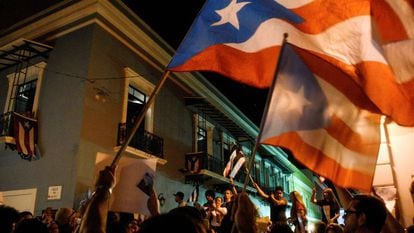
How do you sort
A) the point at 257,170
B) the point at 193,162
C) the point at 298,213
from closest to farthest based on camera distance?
the point at 298,213
the point at 193,162
the point at 257,170

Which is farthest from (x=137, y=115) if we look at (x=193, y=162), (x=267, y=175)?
(x=267, y=175)

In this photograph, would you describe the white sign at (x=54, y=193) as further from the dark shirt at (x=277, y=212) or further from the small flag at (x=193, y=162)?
→ the small flag at (x=193, y=162)

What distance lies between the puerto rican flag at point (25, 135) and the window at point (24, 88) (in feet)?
3.26

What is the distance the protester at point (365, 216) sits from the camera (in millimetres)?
2855

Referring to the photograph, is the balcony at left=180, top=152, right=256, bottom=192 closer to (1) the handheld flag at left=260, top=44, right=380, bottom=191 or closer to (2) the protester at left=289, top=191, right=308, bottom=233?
(2) the protester at left=289, top=191, right=308, bottom=233

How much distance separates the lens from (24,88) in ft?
41.8

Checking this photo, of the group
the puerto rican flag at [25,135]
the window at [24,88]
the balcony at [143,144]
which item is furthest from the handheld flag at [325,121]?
the window at [24,88]

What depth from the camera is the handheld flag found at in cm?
341

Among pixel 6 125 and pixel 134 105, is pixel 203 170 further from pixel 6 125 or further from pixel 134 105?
pixel 6 125

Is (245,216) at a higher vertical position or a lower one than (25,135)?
lower

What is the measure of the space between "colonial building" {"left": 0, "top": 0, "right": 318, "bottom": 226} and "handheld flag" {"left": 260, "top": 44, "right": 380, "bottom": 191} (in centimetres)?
681

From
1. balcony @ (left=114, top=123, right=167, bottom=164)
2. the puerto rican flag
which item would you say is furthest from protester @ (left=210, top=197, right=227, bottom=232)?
the puerto rican flag

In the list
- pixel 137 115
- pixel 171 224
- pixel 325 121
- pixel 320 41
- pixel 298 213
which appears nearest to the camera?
pixel 171 224

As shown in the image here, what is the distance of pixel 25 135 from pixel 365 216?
1036 centimetres
